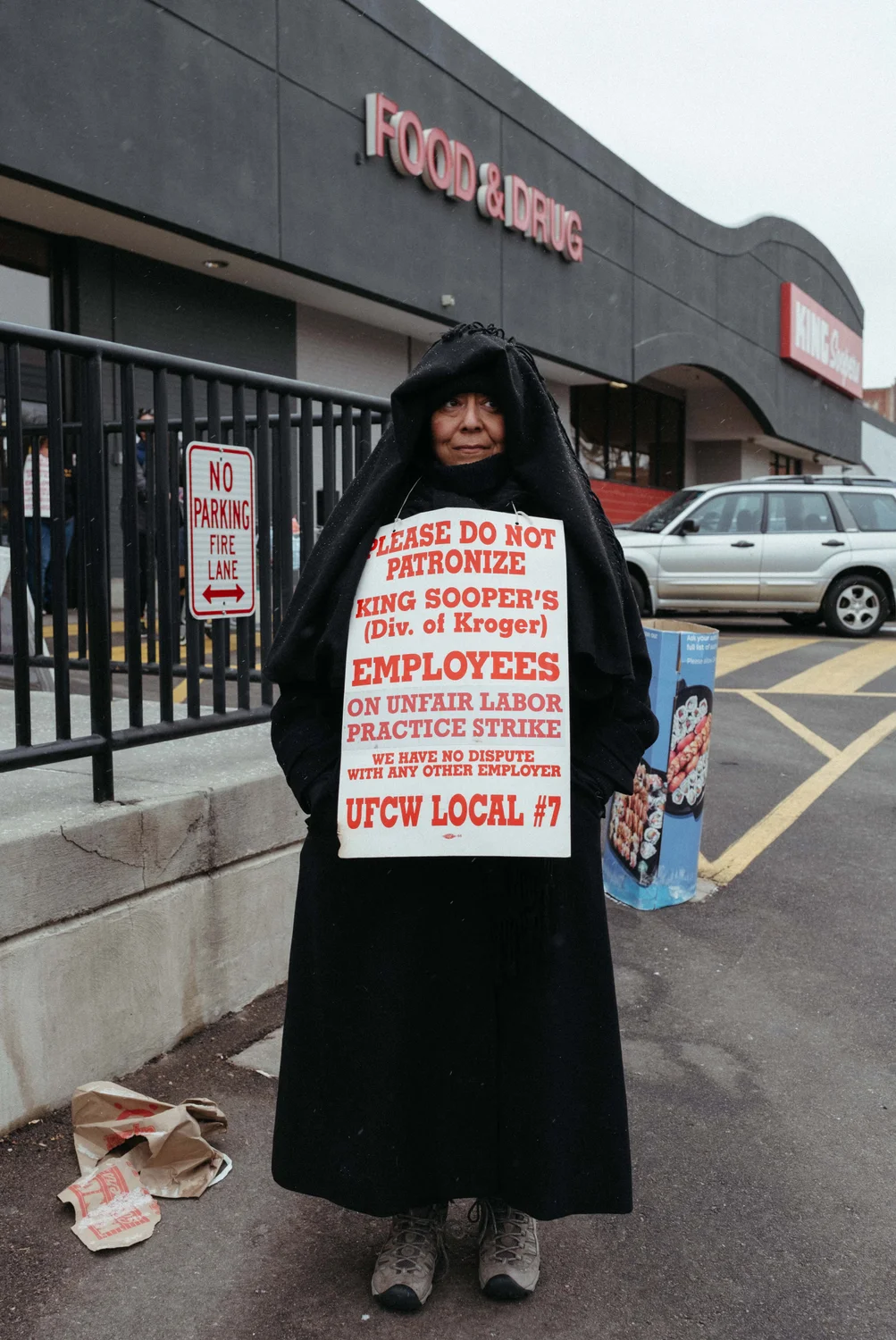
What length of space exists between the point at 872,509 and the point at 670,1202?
40.2 ft

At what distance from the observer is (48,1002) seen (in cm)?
280

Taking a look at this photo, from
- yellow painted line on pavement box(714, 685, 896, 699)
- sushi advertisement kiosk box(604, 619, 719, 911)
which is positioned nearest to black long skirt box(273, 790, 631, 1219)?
sushi advertisement kiosk box(604, 619, 719, 911)

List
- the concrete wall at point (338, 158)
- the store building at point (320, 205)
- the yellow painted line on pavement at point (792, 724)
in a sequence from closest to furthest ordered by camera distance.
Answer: the yellow painted line on pavement at point (792, 724) → the concrete wall at point (338, 158) → the store building at point (320, 205)

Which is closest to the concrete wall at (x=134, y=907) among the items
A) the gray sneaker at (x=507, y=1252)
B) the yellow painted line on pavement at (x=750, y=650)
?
the gray sneaker at (x=507, y=1252)

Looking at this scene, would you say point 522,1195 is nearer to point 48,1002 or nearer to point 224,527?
point 48,1002

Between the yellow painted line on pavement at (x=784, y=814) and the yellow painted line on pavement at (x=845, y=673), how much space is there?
1751 millimetres

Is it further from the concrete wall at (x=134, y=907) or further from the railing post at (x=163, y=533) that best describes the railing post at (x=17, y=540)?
the railing post at (x=163, y=533)

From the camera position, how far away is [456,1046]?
2.26m

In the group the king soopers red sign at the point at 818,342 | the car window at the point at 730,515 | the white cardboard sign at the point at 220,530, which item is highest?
the king soopers red sign at the point at 818,342

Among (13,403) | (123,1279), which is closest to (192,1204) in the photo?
(123,1279)

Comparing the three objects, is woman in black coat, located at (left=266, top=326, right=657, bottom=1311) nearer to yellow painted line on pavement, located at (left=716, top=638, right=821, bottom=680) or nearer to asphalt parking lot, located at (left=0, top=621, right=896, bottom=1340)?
asphalt parking lot, located at (left=0, top=621, right=896, bottom=1340)

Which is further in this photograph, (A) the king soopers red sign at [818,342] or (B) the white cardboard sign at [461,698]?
(A) the king soopers red sign at [818,342]

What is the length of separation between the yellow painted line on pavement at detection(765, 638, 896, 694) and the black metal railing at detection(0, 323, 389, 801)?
6179mm

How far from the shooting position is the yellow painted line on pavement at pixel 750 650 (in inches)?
430
